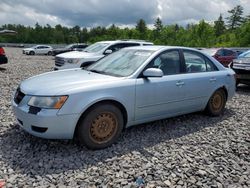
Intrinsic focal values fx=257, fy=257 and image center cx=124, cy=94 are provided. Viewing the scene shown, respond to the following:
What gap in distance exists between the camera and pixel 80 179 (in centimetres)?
302

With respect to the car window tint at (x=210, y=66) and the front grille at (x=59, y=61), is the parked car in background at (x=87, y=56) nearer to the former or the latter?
the front grille at (x=59, y=61)

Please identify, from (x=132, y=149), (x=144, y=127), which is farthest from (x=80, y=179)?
(x=144, y=127)

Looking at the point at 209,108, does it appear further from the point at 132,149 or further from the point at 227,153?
the point at 132,149

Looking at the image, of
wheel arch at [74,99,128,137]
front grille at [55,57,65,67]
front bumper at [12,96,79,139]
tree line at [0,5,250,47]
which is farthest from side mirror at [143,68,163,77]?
tree line at [0,5,250,47]

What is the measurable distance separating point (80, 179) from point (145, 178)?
0.77 m

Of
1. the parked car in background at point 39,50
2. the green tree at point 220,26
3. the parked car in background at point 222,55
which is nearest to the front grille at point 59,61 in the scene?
the parked car in background at point 222,55

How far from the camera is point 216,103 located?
559 cm

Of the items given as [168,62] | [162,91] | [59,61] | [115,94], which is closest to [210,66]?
[168,62]

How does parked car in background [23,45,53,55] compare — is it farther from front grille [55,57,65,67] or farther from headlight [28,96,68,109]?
headlight [28,96,68,109]

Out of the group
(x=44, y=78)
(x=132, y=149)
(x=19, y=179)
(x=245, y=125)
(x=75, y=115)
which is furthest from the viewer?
(x=245, y=125)

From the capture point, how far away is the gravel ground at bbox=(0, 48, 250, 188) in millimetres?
3035

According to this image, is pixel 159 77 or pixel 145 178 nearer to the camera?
pixel 145 178

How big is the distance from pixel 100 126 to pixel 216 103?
301cm

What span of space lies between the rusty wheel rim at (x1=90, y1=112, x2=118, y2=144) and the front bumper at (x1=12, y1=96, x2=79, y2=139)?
0.32 metres
